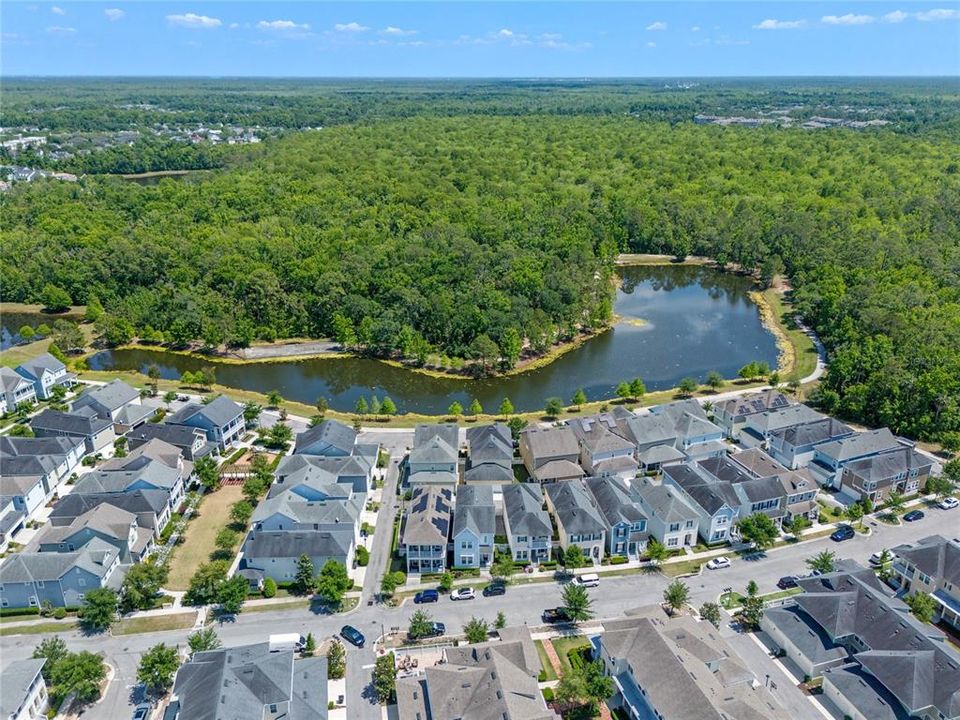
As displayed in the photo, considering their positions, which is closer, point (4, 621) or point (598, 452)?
point (4, 621)

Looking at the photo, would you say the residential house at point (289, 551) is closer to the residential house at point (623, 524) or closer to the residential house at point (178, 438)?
the residential house at point (178, 438)

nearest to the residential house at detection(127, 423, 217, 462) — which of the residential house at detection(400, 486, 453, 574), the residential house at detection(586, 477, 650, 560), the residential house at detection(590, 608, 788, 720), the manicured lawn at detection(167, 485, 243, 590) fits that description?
the manicured lawn at detection(167, 485, 243, 590)

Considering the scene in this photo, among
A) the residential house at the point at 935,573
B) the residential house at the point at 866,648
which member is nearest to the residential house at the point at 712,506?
the residential house at the point at 866,648

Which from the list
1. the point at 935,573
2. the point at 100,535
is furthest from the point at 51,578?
the point at 935,573

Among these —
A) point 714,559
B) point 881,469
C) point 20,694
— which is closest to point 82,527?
point 20,694

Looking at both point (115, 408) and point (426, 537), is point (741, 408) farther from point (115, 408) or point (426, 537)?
point (115, 408)

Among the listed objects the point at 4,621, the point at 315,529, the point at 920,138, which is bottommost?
the point at 4,621

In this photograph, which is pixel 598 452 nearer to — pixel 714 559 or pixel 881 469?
pixel 714 559
